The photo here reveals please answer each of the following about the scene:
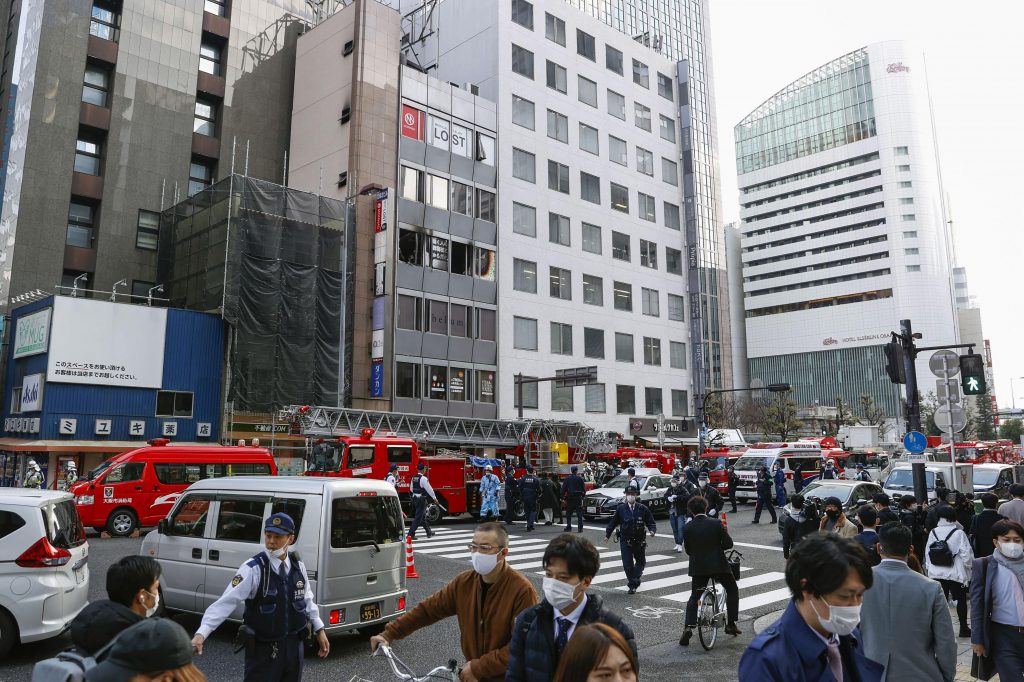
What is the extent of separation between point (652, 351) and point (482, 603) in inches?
1859

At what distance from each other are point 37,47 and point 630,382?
38.1 metres

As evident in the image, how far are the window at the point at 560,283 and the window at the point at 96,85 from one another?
86.5 feet

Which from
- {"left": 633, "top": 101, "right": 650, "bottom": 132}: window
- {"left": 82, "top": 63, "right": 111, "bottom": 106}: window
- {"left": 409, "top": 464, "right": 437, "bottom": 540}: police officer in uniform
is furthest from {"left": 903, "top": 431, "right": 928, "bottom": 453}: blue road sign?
{"left": 633, "top": 101, "right": 650, "bottom": 132}: window

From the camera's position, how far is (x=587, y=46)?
5050 centimetres

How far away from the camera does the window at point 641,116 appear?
5338 centimetres

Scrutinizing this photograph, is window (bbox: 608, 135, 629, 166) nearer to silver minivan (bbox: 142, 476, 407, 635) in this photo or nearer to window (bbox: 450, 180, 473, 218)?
window (bbox: 450, 180, 473, 218)

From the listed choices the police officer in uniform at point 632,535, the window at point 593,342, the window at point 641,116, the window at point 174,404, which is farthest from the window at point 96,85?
the police officer in uniform at point 632,535

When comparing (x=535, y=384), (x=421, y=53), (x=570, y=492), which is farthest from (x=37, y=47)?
(x=570, y=492)

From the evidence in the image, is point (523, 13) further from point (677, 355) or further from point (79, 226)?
point (79, 226)

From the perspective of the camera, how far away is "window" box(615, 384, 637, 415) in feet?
155

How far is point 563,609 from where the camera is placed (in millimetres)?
3729

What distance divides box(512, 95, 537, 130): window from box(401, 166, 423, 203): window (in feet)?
28.4

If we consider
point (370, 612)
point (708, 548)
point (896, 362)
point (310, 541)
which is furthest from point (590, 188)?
point (310, 541)

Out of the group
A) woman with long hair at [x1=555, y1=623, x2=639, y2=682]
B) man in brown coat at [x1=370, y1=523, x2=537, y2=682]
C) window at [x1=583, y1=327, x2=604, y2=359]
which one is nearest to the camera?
woman with long hair at [x1=555, y1=623, x2=639, y2=682]
